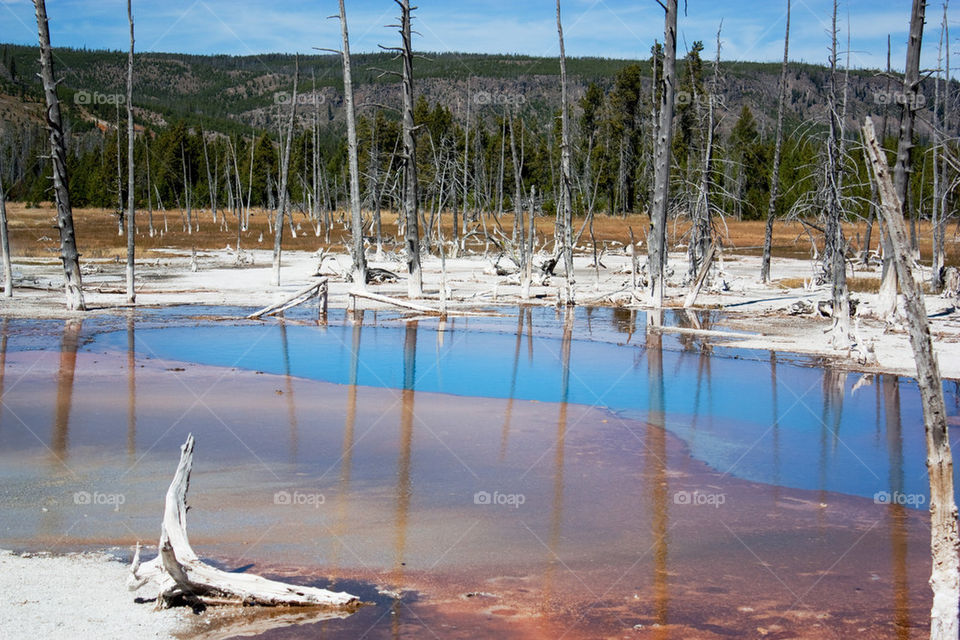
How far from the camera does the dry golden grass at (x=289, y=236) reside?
164 feet

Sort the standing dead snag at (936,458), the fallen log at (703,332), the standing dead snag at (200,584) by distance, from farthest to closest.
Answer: the fallen log at (703,332)
the standing dead snag at (200,584)
the standing dead snag at (936,458)

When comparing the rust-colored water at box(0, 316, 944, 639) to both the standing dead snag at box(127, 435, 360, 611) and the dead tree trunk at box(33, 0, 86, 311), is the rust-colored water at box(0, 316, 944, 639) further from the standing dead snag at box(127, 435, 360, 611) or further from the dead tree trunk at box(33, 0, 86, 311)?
the dead tree trunk at box(33, 0, 86, 311)

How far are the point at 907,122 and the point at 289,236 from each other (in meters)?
55.0

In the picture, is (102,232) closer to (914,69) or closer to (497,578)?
(914,69)

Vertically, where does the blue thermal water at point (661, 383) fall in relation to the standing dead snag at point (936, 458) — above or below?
below

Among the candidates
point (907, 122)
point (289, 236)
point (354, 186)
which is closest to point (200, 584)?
point (907, 122)

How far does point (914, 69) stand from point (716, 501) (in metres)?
14.4

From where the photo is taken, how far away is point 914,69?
1964 cm

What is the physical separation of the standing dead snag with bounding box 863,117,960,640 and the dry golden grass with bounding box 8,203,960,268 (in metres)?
35.8

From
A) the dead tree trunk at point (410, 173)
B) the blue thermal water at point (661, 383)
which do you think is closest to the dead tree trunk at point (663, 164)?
the blue thermal water at point (661, 383)

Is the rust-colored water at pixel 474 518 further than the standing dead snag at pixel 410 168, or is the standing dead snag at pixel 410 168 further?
the standing dead snag at pixel 410 168

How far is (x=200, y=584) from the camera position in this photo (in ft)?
20.2

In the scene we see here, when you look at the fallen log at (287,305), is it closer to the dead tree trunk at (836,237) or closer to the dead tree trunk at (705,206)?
the dead tree trunk at (705,206)

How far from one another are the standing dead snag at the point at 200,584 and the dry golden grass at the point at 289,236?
1422 inches
